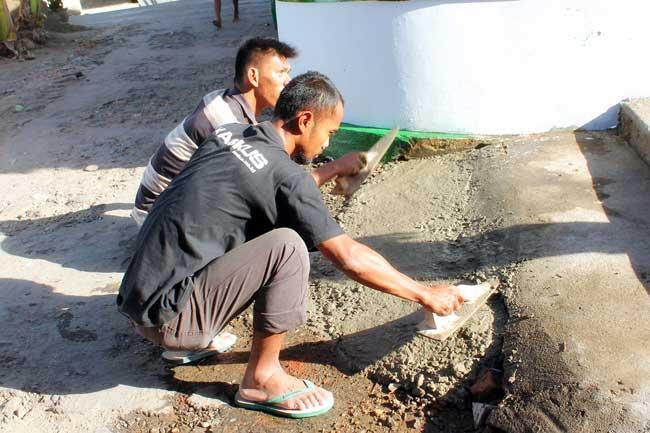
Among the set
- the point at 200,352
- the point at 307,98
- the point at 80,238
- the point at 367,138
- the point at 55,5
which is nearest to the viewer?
the point at 307,98

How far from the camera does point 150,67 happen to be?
9.06 meters

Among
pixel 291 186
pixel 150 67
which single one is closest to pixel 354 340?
pixel 291 186

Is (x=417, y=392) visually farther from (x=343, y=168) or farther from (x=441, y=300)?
(x=343, y=168)

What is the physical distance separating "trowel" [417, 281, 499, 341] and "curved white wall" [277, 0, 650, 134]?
179cm

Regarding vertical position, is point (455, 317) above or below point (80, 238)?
above

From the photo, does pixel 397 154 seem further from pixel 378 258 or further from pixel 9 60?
pixel 9 60

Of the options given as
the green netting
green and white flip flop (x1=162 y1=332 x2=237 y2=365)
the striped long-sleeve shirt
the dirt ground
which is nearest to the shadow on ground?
the dirt ground

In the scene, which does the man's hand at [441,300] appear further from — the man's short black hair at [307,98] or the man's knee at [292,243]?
the man's short black hair at [307,98]

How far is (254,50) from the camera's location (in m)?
3.89

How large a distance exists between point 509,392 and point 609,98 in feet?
8.33

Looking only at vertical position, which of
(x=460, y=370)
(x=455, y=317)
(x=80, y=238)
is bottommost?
(x=80, y=238)

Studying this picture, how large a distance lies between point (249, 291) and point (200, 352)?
703mm

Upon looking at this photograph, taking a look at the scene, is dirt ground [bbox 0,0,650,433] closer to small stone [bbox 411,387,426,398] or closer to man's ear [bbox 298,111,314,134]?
small stone [bbox 411,387,426,398]

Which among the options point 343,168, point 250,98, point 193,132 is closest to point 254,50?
point 250,98
